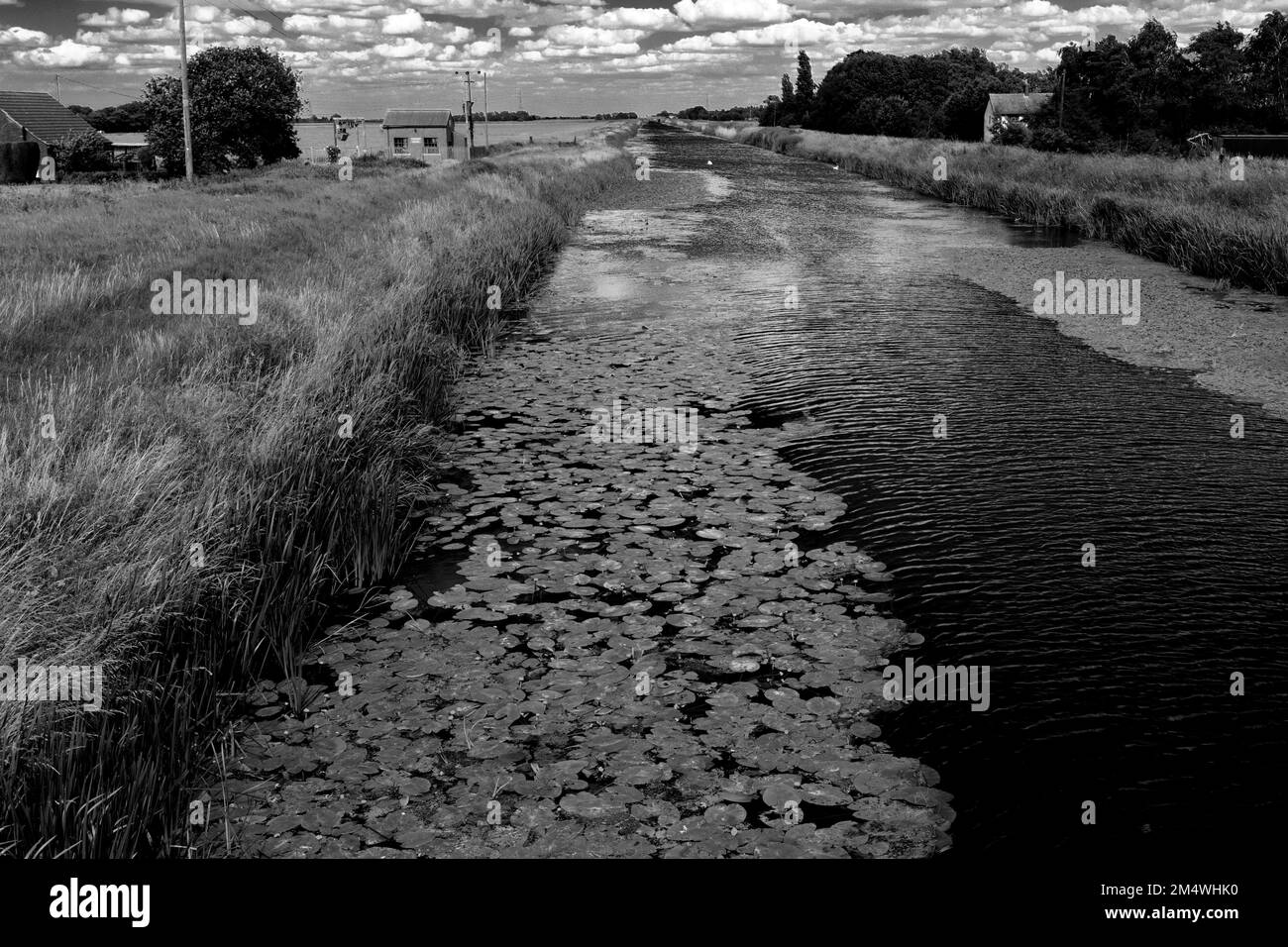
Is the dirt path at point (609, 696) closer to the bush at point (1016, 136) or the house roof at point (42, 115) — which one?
the bush at point (1016, 136)

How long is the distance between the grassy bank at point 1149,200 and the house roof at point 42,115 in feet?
205

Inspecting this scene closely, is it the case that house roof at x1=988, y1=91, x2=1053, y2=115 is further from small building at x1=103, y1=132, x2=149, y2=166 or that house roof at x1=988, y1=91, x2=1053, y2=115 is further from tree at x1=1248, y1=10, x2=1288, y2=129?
small building at x1=103, y1=132, x2=149, y2=166

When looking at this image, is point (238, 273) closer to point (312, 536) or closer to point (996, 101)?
point (312, 536)

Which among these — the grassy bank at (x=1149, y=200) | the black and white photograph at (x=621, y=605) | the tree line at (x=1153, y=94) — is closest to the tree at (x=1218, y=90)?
the tree line at (x=1153, y=94)

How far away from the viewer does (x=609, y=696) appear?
5.87m

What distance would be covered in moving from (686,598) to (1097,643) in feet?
8.23

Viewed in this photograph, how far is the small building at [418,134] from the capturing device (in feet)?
344

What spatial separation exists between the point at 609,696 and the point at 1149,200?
2424 cm

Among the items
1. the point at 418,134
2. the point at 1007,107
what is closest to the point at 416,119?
the point at 418,134

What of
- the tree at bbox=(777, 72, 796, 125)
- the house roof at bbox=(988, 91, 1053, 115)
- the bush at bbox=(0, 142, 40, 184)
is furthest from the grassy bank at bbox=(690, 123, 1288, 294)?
the tree at bbox=(777, 72, 796, 125)

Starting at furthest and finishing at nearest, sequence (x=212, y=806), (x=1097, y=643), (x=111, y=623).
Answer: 1. (x=1097, y=643)
2. (x=111, y=623)
3. (x=212, y=806)

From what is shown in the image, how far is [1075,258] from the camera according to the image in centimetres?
2311

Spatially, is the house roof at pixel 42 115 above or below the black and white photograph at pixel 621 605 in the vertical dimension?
above
